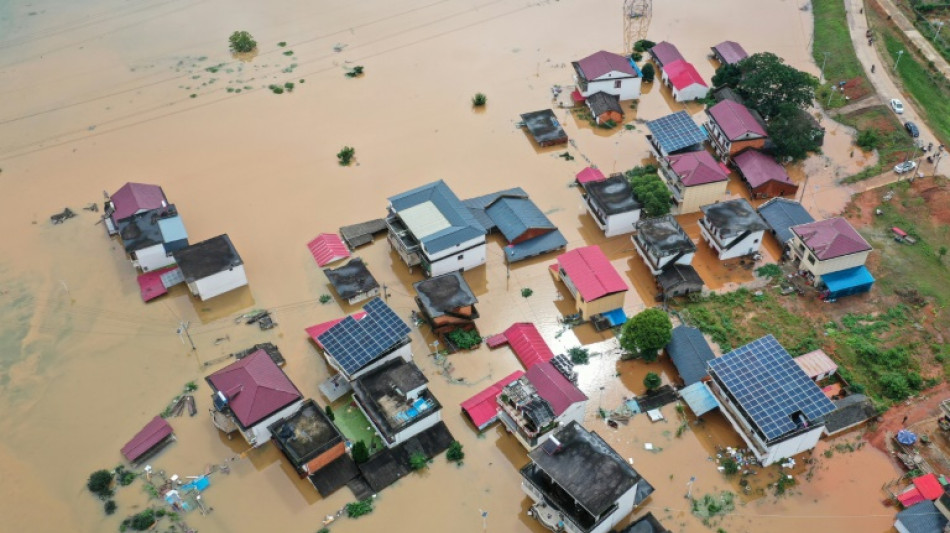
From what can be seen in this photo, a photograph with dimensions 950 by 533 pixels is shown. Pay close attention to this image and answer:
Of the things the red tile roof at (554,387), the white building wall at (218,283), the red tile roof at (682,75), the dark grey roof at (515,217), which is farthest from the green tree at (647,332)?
the red tile roof at (682,75)

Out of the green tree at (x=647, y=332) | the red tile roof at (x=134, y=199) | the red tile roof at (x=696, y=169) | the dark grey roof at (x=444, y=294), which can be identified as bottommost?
the green tree at (x=647, y=332)

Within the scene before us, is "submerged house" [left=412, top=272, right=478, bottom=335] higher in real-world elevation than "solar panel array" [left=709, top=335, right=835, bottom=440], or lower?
higher

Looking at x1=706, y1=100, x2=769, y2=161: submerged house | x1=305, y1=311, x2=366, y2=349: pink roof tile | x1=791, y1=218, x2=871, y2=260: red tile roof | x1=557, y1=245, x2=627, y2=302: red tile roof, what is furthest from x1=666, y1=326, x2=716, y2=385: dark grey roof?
x1=706, y1=100, x2=769, y2=161: submerged house

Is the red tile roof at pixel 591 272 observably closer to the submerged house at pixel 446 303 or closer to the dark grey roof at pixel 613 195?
the dark grey roof at pixel 613 195

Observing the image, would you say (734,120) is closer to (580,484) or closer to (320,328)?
(580,484)

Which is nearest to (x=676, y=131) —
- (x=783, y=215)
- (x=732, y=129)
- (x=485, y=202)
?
(x=732, y=129)

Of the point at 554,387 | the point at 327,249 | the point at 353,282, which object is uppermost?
the point at 327,249

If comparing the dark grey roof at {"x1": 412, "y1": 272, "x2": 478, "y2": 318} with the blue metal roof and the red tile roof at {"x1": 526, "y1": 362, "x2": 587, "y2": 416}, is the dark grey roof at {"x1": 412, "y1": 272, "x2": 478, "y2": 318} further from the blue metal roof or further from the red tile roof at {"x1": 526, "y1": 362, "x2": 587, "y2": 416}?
the red tile roof at {"x1": 526, "y1": 362, "x2": 587, "y2": 416}
